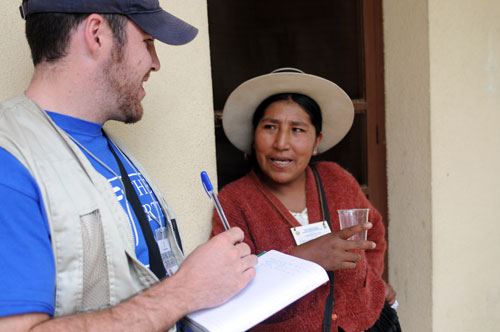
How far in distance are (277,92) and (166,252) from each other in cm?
99

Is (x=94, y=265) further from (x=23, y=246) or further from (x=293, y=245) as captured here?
(x=293, y=245)

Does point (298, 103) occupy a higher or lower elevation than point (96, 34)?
lower

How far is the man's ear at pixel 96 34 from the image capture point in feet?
3.37

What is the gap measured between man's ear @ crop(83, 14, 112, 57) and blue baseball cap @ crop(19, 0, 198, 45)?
0.06ft

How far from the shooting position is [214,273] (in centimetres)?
100

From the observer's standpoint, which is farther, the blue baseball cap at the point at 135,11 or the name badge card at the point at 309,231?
the name badge card at the point at 309,231

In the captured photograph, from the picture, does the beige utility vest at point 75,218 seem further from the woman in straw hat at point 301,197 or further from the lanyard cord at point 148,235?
the woman in straw hat at point 301,197

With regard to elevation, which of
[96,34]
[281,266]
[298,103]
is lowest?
[281,266]

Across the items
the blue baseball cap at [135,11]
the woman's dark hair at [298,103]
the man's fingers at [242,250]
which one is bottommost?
the man's fingers at [242,250]

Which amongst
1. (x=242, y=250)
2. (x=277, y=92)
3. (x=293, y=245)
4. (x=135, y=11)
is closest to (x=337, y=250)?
(x=293, y=245)

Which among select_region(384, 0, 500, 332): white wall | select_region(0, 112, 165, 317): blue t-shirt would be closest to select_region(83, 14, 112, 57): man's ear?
select_region(0, 112, 165, 317): blue t-shirt

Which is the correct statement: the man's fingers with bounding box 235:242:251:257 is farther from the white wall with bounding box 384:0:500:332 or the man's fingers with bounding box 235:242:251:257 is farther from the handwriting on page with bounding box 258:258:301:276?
the white wall with bounding box 384:0:500:332

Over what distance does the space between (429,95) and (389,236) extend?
3.17 feet

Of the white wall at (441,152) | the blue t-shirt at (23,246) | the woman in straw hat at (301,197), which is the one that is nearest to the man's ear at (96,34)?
the blue t-shirt at (23,246)
